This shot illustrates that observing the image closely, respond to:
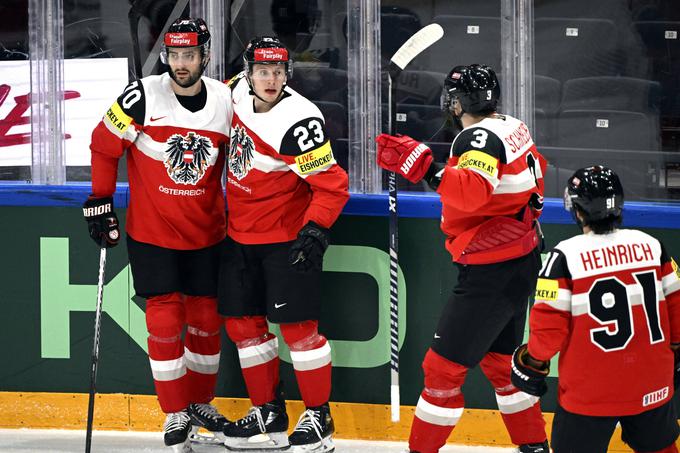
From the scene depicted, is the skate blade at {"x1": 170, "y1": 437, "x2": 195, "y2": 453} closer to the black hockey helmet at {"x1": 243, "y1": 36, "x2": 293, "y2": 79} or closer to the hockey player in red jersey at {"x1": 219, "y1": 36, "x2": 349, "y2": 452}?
the hockey player in red jersey at {"x1": 219, "y1": 36, "x2": 349, "y2": 452}

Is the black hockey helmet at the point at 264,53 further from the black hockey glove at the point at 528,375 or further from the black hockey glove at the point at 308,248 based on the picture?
the black hockey glove at the point at 528,375

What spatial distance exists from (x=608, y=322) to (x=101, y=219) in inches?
74.3

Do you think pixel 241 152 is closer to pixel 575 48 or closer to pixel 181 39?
pixel 181 39

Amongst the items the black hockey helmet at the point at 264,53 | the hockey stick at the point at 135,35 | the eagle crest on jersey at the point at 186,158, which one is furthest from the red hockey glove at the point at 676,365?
the hockey stick at the point at 135,35

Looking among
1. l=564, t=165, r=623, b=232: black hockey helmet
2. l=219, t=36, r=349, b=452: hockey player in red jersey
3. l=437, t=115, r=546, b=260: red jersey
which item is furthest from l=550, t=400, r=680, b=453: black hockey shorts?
l=219, t=36, r=349, b=452: hockey player in red jersey

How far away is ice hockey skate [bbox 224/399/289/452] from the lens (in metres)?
4.34

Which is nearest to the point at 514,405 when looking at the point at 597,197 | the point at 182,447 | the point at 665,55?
the point at 597,197

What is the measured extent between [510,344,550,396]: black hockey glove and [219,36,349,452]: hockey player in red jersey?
994 millimetres

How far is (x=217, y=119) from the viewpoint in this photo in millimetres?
4227

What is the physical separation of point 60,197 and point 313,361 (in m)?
1.17

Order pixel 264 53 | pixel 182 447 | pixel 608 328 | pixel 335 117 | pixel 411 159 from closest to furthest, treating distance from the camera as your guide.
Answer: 1. pixel 608 328
2. pixel 411 159
3. pixel 264 53
4. pixel 182 447
5. pixel 335 117

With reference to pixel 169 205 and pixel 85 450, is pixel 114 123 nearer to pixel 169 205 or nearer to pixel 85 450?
pixel 169 205

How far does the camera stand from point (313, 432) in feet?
13.9

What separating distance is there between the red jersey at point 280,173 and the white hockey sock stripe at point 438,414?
701mm
